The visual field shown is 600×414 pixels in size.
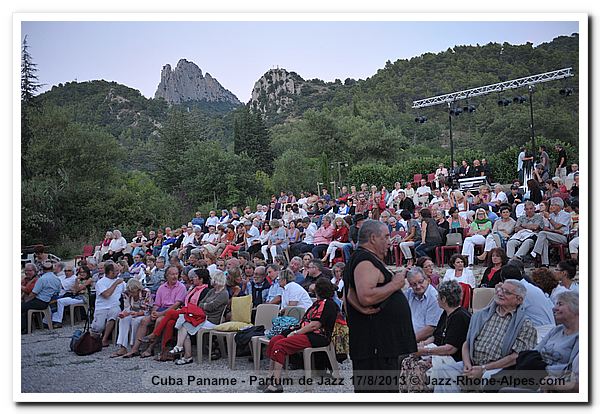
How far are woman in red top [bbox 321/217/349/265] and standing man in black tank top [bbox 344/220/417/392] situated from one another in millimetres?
5525

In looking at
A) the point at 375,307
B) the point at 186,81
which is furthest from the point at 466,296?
the point at 186,81

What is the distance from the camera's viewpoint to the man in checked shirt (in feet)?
12.5

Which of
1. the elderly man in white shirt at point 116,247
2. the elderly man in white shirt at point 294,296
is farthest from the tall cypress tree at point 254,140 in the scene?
the elderly man in white shirt at point 294,296

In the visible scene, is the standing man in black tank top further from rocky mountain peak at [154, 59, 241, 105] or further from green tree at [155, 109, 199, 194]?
green tree at [155, 109, 199, 194]

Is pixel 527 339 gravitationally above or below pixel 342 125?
below

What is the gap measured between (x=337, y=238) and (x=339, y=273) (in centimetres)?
312

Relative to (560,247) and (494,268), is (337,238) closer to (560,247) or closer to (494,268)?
Answer: (560,247)

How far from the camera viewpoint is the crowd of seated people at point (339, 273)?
13.1 ft

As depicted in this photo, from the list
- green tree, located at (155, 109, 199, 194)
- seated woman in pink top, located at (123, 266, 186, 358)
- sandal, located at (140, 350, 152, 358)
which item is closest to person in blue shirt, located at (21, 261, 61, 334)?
seated woman in pink top, located at (123, 266, 186, 358)
